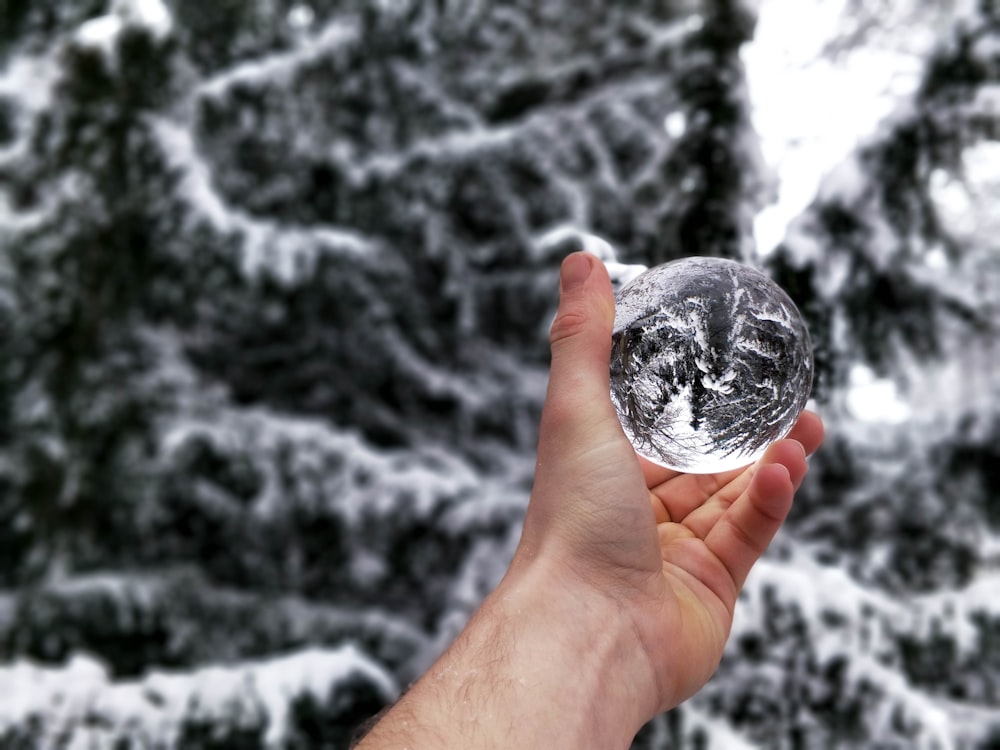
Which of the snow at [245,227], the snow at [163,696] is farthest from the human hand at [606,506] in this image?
the snow at [245,227]

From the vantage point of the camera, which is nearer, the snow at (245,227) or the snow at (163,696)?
the snow at (163,696)

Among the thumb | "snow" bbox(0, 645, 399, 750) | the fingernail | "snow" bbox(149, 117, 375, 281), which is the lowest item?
"snow" bbox(0, 645, 399, 750)

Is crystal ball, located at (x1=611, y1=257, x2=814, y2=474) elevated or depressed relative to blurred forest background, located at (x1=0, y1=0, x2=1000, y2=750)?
elevated

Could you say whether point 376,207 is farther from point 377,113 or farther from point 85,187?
point 85,187

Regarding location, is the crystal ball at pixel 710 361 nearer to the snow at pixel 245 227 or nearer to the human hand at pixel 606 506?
the human hand at pixel 606 506

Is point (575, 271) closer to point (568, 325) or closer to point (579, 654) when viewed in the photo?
point (568, 325)

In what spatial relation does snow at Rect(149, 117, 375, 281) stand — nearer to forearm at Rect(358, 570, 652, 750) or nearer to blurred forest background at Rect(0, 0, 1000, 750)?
blurred forest background at Rect(0, 0, 1000, 750)

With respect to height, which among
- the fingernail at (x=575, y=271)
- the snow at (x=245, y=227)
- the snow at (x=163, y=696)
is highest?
the fingernail at (x=575, y=271)

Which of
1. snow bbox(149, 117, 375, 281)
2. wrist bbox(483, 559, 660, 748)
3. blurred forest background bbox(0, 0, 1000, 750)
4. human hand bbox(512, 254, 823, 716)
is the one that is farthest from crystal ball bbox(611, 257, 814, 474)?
snow bbox(149, 117, 375, 281)
